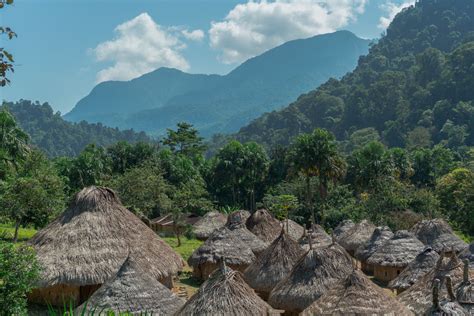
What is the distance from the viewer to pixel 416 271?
19.7 metres

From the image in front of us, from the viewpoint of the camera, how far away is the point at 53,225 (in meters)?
19.0

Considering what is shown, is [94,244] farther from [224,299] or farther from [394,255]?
[394,255]

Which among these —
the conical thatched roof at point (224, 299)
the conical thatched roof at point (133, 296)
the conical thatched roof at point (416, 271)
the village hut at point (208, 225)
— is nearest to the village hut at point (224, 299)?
the conical thatched roof at point (224, 299)

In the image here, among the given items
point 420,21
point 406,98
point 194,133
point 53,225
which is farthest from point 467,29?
point 53,225

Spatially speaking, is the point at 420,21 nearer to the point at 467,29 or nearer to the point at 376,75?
the point at 467,29

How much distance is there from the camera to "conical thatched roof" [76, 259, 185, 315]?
1422 cm

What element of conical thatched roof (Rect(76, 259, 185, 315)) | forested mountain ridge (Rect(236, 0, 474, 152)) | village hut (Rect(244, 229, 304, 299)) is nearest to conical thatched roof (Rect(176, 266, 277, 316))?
conical thatched roof (Rect(76, 259, 185, 315))

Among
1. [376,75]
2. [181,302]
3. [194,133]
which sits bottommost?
[181,302]

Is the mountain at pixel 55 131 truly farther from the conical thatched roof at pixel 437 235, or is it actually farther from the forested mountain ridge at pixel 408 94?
the conical thatched roof at pixel 437 235

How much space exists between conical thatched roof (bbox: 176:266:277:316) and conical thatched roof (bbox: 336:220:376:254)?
1753 cm

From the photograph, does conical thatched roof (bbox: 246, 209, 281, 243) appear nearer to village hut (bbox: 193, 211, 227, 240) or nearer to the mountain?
village hut (bbox: 193, 211, 227, 240)

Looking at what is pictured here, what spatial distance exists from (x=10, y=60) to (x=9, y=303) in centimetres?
758

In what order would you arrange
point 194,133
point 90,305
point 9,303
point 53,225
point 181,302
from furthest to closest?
point 194,133, point 53,225, point 181,302, point 90,305, point 9,303

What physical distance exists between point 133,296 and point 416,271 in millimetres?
10739
